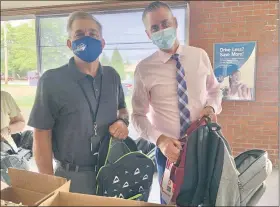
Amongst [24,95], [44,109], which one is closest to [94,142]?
[44,109]

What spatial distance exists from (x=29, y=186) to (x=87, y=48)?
0.49 metres

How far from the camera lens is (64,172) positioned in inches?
39.7

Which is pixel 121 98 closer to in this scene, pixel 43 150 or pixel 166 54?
pixel 166 54

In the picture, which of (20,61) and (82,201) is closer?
(82,201)

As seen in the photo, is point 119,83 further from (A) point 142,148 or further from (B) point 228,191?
(B) point 228,191

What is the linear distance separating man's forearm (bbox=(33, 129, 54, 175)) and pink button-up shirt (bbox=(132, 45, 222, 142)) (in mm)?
325

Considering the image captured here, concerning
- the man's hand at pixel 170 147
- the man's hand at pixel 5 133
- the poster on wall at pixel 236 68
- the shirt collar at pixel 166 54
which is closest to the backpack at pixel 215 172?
the man's hand at pixel 170 147

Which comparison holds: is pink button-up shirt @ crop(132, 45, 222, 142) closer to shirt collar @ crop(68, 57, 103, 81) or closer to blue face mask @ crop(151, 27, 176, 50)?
blue face mask @ crop(151, 27, 176, 50)

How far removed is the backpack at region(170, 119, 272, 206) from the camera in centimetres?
85

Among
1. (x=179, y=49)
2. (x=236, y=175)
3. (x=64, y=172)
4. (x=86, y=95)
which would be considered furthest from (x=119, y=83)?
(x=236, y=175)

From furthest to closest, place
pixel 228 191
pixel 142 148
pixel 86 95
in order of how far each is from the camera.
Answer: pixel 142 148
pixel 86 95
pixel 228 191

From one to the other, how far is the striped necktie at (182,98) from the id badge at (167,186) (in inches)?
5.3

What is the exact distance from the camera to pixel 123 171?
1.00 metres

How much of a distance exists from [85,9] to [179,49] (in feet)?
1.20
